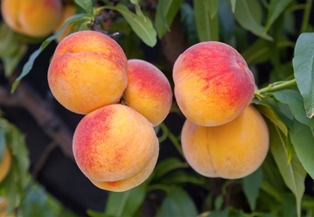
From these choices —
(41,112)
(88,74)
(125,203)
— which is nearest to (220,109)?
(88,74)

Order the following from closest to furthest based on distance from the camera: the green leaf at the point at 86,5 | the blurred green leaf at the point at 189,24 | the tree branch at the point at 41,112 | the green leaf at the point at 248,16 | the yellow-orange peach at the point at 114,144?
the yellow-orange peach at the point at 114,144
the green leaf at the point at 86,5
the green leaf at the point at 248,16
the blurred green leaf at the point at 189,24
the tree branch at the point at 41,112

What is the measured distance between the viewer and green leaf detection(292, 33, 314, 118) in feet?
1.42

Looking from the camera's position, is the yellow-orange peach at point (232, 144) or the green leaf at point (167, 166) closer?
the yellow-orange peach at point (232, 144)

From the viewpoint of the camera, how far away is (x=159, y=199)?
100 cm

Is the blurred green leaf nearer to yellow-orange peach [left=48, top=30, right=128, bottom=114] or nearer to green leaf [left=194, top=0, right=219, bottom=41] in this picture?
green leaf [left=194, top=0, right=219, bottom=41]

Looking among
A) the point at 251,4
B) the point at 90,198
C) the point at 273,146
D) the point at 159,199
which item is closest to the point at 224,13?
the point at 251,4

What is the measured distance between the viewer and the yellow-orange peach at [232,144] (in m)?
0.52

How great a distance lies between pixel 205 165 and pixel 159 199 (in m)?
0.48

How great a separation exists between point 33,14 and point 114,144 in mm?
529

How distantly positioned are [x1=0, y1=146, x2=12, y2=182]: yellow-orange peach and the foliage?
0.5 inches

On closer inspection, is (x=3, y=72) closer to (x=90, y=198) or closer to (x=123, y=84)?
(x=90, y=198)

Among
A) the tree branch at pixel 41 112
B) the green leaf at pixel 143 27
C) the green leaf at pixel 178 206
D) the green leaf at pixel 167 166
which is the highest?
the green leaf at pixel 143 27

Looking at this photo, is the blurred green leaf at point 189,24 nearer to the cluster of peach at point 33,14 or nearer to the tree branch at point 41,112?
the cluster of peach at point 33,14

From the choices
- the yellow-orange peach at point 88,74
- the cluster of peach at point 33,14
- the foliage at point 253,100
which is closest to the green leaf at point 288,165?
the foliage at point 253,100
